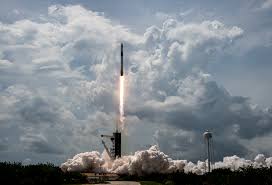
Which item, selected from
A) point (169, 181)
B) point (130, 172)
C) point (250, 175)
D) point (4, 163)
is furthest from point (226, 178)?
point (130, 172)

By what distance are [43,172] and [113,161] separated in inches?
2586

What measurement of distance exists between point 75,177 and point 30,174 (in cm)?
2277

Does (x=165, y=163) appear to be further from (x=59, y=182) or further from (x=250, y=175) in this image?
(x=250, y=175)

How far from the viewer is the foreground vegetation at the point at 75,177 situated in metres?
71.3

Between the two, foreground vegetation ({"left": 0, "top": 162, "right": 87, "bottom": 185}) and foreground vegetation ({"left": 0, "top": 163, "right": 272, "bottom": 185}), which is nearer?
foreground vegetation ({"left": 0, "top": 163, "right": 272, "bottom": 185})

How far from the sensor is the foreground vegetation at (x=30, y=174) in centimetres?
8456

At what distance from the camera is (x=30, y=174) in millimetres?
92750

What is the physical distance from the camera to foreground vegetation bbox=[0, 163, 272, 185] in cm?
7131

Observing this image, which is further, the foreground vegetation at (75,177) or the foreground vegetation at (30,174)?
the foreground vegetation at (30,174)

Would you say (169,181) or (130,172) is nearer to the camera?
(169,181)

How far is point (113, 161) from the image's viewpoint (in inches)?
6245

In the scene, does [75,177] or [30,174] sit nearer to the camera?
[30,174]

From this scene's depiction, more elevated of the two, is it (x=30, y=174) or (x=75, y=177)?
(x=30, y=174)

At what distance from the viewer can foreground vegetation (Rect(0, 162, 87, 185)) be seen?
84.6m
